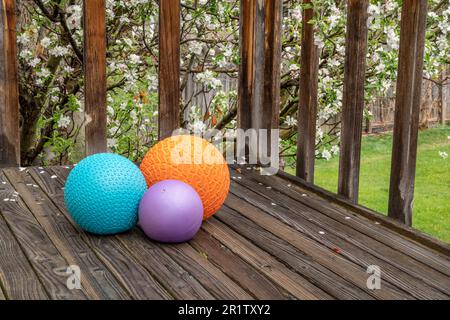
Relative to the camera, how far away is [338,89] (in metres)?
3.58

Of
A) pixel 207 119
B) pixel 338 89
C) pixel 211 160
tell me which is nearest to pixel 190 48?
pixel 207 119

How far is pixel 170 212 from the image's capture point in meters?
1.93

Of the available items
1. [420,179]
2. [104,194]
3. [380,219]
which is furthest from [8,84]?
[420,179]

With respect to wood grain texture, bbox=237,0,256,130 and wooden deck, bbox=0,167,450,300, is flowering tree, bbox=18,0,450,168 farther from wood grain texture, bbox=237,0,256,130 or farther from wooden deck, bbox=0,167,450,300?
wooden deck, bbox=0,167,450,300

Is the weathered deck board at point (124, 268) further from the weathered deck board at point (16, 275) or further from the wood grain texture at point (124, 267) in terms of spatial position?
the weathered deck board at point (16, 275)

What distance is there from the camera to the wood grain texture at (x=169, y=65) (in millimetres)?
2701

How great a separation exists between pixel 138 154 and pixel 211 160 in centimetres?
177

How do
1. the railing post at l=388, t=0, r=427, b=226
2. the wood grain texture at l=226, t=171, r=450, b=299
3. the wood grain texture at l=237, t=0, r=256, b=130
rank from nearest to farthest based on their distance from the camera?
1. the wood grain texture at l=226, t=171, r=450, b=299
2. the railing post at l=388, t=0, r=427, b=226
3. the wood grain texture at l=237, t=0, r=256, b=130

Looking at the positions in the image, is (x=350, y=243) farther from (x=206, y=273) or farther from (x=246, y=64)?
(x=246, y=64)

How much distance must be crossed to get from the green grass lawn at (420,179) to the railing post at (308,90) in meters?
2.56

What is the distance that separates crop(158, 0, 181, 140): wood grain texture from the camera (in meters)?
2.70

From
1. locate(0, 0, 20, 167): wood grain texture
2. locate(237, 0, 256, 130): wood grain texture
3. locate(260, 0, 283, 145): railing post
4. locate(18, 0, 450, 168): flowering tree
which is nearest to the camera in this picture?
locate(0, 0, 20, 167): wood grain texture

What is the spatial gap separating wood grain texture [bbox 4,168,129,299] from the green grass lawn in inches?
134

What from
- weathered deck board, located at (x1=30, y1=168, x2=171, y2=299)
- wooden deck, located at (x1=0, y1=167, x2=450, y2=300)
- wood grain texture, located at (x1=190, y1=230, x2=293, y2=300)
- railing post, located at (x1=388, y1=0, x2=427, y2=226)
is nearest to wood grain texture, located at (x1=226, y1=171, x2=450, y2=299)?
wooden deck, located at (x1=0, y1=167, x2=450, y2=300)
